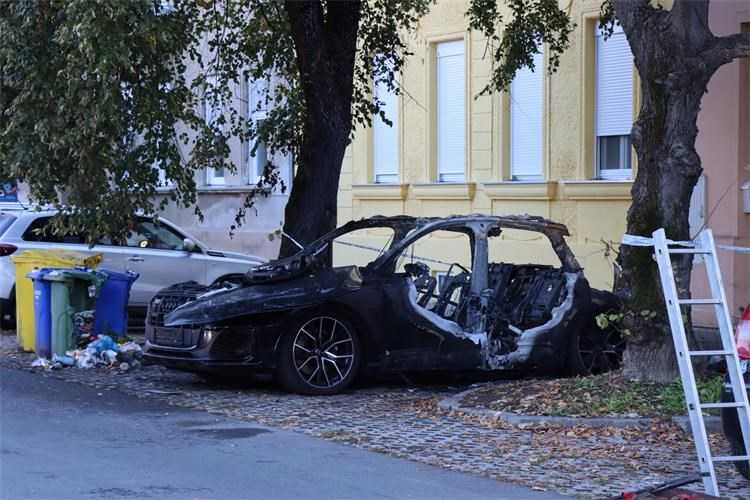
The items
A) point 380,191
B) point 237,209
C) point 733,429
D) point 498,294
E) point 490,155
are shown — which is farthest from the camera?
point 237,209

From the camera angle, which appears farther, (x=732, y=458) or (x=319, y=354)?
(x=319, y=354)

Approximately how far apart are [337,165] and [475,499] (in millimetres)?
7189

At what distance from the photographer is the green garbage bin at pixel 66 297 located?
13.4 meters

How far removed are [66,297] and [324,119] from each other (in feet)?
11.4

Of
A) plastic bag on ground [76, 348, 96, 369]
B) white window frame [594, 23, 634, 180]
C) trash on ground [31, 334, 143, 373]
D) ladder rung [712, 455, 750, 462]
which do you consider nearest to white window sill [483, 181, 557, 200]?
white window frame [594, 23, 634, 180]

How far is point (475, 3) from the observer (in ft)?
51.1

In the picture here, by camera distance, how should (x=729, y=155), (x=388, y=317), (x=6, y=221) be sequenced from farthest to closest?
(x=6, y=221), (x=729, y=155), (x=388, y=317)

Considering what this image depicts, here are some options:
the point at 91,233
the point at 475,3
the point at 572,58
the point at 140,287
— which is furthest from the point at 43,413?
the point at 572,58

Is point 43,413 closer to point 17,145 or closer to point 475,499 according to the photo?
point 17,145

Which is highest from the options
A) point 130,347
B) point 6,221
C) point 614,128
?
point 614,128

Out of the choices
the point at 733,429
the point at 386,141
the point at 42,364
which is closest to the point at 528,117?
the point at 386,141

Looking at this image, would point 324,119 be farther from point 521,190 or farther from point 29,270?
point 521,190

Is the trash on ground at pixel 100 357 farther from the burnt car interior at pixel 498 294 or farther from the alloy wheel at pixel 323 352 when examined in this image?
the burnt car interior at pixel 498 294

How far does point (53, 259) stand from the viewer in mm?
13953
